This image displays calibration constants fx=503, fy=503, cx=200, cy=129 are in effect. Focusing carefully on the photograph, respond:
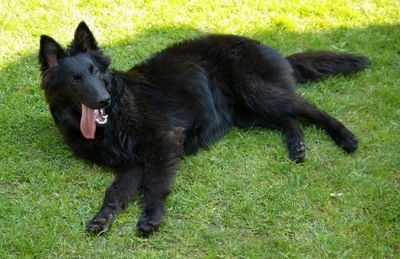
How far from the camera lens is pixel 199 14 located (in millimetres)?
6574

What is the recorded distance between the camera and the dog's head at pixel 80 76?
391 cm

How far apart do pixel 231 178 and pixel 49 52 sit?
1797mm

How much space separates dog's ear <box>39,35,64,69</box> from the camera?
13.0ft

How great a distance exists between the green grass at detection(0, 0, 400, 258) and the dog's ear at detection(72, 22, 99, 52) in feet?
3.11

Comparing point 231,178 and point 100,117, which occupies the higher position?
point 100,117

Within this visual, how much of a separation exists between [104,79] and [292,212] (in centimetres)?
184

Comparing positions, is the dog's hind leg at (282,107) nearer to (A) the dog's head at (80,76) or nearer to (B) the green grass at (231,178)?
(B) the green grass at (231,178)

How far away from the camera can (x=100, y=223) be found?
11.9 feet

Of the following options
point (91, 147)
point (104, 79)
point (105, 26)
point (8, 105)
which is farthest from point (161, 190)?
point (105, 26)

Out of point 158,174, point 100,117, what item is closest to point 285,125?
point 158,174

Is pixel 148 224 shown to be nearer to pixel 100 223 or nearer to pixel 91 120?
pixel 100 223

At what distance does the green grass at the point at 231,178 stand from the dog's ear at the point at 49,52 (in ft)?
2.75

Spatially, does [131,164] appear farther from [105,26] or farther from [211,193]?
[105,26]

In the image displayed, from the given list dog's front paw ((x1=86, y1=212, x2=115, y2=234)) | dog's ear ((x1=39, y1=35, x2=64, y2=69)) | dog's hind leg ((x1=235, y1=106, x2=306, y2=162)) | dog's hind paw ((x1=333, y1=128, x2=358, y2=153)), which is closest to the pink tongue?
dog's ear ((x1=39, y1=35, x2=64, y2=69))
